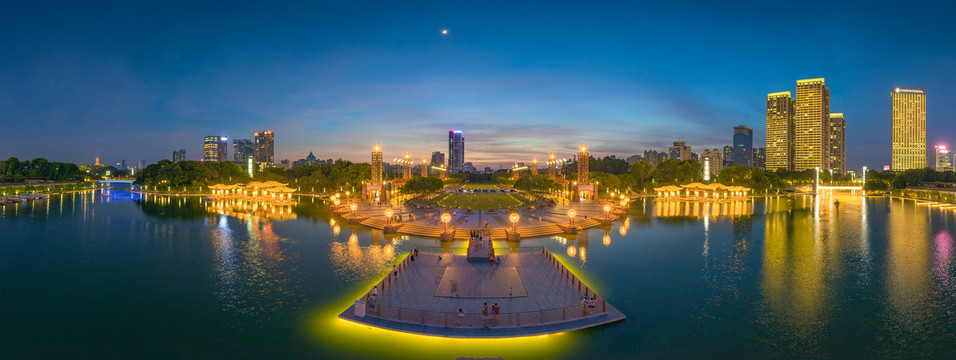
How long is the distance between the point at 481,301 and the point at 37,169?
139982mm

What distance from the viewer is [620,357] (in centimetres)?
1341

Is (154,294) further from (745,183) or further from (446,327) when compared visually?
(745,183)

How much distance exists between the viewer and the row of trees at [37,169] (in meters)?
102

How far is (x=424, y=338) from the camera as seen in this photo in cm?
1448

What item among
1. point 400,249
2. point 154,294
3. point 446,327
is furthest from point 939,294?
point 154,294

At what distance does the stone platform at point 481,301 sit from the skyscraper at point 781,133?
218 metres

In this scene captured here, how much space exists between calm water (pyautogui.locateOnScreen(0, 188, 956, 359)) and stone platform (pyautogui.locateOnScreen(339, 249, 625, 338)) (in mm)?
597

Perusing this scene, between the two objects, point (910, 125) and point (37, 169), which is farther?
point (910, 125)

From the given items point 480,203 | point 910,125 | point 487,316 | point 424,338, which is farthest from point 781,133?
point 424,338

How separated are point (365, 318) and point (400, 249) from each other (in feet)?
44.9

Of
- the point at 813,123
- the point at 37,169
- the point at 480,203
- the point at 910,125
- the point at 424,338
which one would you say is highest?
the point at 813,123

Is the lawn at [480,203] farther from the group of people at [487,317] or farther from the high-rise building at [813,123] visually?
the high-rise building at [813,123]

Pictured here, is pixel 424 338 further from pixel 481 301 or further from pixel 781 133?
pixel 781 133

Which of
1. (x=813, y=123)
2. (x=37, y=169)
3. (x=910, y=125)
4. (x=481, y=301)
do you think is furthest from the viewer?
(x=813, y=123)
